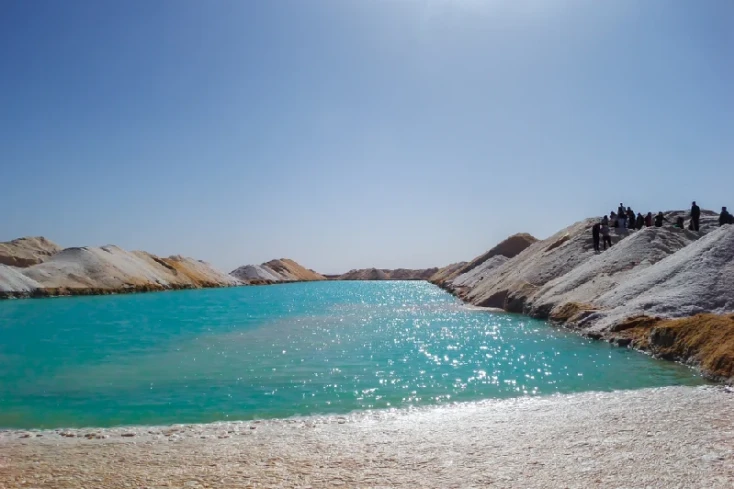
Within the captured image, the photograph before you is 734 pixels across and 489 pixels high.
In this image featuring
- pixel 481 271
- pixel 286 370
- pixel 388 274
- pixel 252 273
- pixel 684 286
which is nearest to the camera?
pixel 286 370

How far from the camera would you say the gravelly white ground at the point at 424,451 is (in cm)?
739

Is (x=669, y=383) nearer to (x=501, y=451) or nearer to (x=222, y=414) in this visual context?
(x=501, y=451)

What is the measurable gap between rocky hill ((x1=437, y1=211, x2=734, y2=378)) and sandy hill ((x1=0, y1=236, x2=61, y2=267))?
86369 mm

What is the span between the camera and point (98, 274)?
270 ft

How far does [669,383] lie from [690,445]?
6.23 meters

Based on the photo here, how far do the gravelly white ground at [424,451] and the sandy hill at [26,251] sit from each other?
96499 mm

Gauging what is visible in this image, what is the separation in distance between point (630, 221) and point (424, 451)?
4063 centimetres

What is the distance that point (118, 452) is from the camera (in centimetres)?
912

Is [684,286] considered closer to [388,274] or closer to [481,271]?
[481,271]

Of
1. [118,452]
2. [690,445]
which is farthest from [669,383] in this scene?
[118,452]

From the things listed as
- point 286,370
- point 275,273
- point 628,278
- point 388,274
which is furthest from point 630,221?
point 388,274

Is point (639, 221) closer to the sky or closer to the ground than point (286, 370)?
closer to the sky

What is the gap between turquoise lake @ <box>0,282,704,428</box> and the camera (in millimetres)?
13016

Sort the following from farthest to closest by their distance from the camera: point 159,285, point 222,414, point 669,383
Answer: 1. point 159,285
2. point 669,383
3. point 222,414
